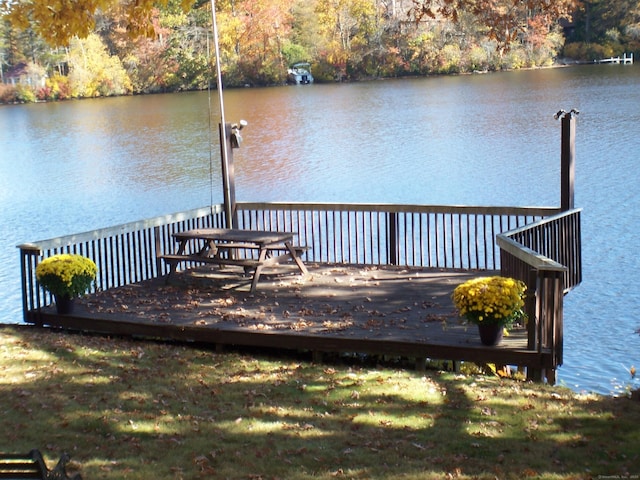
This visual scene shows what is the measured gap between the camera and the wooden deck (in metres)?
8.35

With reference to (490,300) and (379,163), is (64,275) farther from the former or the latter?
(379,163)

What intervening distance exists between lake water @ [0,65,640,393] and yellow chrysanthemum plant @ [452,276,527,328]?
318 cm

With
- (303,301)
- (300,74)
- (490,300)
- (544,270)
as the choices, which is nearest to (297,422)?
Answer: (490,300)

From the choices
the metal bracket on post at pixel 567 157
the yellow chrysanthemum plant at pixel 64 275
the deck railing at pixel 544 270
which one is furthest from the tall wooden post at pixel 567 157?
the yellow chrysanthemum plant at pixel 64 275

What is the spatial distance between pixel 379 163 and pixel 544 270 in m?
20.9

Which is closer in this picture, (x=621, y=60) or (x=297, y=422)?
(x=297, y=422)

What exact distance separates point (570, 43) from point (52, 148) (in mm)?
34544

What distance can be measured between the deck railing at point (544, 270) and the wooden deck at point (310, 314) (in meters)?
0.18

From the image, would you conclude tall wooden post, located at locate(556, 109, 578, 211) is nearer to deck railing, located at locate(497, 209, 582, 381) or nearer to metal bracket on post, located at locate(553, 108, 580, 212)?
metal bracket on post, located at locate(553, 108, 580, 212)

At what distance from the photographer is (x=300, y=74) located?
188 ft

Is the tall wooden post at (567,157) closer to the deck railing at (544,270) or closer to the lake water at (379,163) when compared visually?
the deck railing at (544,270)

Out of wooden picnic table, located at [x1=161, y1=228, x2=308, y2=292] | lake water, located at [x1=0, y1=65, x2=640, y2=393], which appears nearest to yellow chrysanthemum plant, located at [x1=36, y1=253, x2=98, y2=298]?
wooden picnic table, located at [x1=161, y1=228, x2=308, y2=292]

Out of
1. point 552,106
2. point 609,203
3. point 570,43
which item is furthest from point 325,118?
point 570,43

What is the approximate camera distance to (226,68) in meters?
54.1
